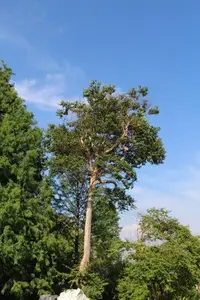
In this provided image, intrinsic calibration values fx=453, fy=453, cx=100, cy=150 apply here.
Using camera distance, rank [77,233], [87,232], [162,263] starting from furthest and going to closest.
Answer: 1. [77,233]
2. [87,232]
3. [162,263]

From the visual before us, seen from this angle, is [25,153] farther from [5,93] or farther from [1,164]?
[5,93]

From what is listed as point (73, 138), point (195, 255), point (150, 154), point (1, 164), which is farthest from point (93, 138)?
point (195, 255)

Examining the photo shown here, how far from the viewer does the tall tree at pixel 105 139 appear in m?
19.5

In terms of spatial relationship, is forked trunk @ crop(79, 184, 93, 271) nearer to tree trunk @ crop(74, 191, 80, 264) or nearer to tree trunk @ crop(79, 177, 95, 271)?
tree trunk @ crop(79, 177, 95, 271)

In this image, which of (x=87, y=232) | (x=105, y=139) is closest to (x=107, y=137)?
(x=105, y=139)

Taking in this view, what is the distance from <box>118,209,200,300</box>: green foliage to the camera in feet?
56.0

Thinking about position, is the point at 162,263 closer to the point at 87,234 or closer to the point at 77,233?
the point at 87,234

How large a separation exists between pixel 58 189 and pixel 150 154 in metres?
4.49

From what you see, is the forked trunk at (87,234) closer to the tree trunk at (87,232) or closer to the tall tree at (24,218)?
the tree trunk at (87,232)

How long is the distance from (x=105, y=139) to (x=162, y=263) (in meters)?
5.88

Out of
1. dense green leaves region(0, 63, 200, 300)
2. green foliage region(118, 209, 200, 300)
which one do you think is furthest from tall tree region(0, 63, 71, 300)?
green foliage region(118, 209, 200, 300)

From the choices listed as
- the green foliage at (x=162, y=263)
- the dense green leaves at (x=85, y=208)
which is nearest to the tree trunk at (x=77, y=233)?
the dense green leaves at (x=85, y=208)

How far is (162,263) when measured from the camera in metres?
17.0

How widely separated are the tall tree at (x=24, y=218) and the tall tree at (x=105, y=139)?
4.32 feet
